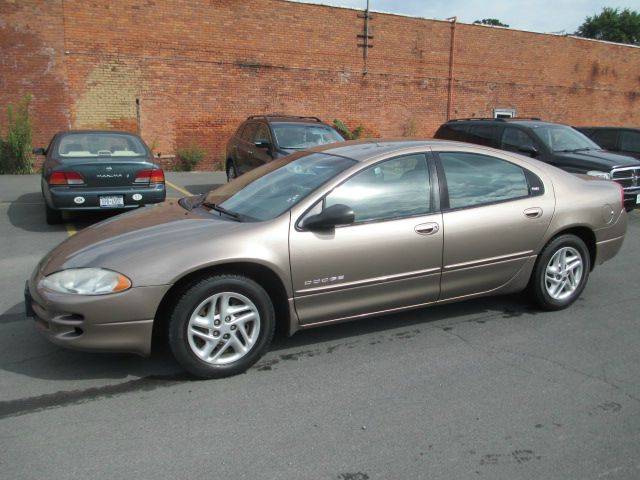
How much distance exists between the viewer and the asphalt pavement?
2826 millimetres

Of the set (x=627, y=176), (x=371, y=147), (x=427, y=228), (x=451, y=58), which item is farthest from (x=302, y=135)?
(x=451, y=58)

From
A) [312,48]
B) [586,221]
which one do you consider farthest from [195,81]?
[586,221]

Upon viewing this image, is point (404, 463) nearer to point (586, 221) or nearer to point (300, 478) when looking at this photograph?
point (300, 478)

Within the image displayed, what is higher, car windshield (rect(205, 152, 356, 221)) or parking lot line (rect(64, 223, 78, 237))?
car windshield (rect(205, 152, 356, 221))

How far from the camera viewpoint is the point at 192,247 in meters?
3.60

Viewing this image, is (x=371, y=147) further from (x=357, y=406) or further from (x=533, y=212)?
(x=357, y=406)

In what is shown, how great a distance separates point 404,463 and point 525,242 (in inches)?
99.4

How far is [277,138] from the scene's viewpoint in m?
10.1

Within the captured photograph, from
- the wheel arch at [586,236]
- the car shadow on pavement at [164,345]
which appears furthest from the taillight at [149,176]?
the wheel arch at [586,236]

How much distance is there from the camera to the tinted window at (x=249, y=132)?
11273mm

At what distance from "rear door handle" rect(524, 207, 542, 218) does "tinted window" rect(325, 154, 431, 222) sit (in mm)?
964

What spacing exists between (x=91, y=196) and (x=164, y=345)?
460 centimetres

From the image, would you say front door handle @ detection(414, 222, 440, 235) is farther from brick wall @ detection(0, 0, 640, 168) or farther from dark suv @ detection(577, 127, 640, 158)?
brick wall @ detection(0, 0, 640, 168)

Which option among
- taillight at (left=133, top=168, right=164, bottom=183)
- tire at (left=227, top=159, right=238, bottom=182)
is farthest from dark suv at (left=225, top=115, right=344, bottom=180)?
taillight at (left=133, top=168, right=164, bottom=183)
